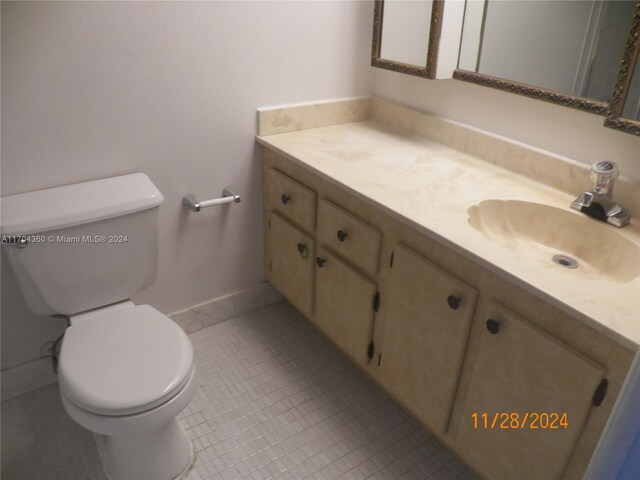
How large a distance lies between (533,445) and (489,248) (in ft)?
1.57

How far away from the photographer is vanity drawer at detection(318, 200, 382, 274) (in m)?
1.57

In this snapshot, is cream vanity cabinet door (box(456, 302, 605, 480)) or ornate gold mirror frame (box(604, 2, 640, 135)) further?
ornate gold mirror frame (box(604, 2, 640, 135))

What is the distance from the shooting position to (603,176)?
4.44ft

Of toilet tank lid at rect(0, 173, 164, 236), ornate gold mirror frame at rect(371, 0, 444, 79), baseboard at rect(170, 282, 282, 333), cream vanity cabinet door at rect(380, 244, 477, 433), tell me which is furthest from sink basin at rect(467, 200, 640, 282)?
baseboard at rect(170, 282, 282, 333)

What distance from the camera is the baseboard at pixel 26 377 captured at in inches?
70.9

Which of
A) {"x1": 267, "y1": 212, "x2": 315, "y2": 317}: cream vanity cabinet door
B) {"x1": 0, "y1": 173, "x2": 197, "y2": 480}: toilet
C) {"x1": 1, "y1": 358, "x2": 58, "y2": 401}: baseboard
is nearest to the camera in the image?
{"x1": 0, "y1": 173, "x2": 197, "y2": 480}: toilet

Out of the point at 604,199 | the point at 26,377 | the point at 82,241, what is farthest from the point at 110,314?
the point at 604,199

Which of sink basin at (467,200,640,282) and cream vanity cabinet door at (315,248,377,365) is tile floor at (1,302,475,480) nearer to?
cream vanity cabinet door at (315,248,377,365)

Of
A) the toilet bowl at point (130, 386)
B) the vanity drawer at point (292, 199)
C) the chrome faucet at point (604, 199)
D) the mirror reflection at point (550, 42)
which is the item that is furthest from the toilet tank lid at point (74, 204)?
the chrome faucet at point (604, 199)

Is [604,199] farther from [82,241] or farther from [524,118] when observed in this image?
[82,241]

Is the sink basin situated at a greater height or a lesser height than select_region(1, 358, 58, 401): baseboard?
greater

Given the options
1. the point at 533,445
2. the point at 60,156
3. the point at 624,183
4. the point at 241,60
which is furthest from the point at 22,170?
the point at 624,183

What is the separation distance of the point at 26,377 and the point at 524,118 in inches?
75.4

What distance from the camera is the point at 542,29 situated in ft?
5.07
